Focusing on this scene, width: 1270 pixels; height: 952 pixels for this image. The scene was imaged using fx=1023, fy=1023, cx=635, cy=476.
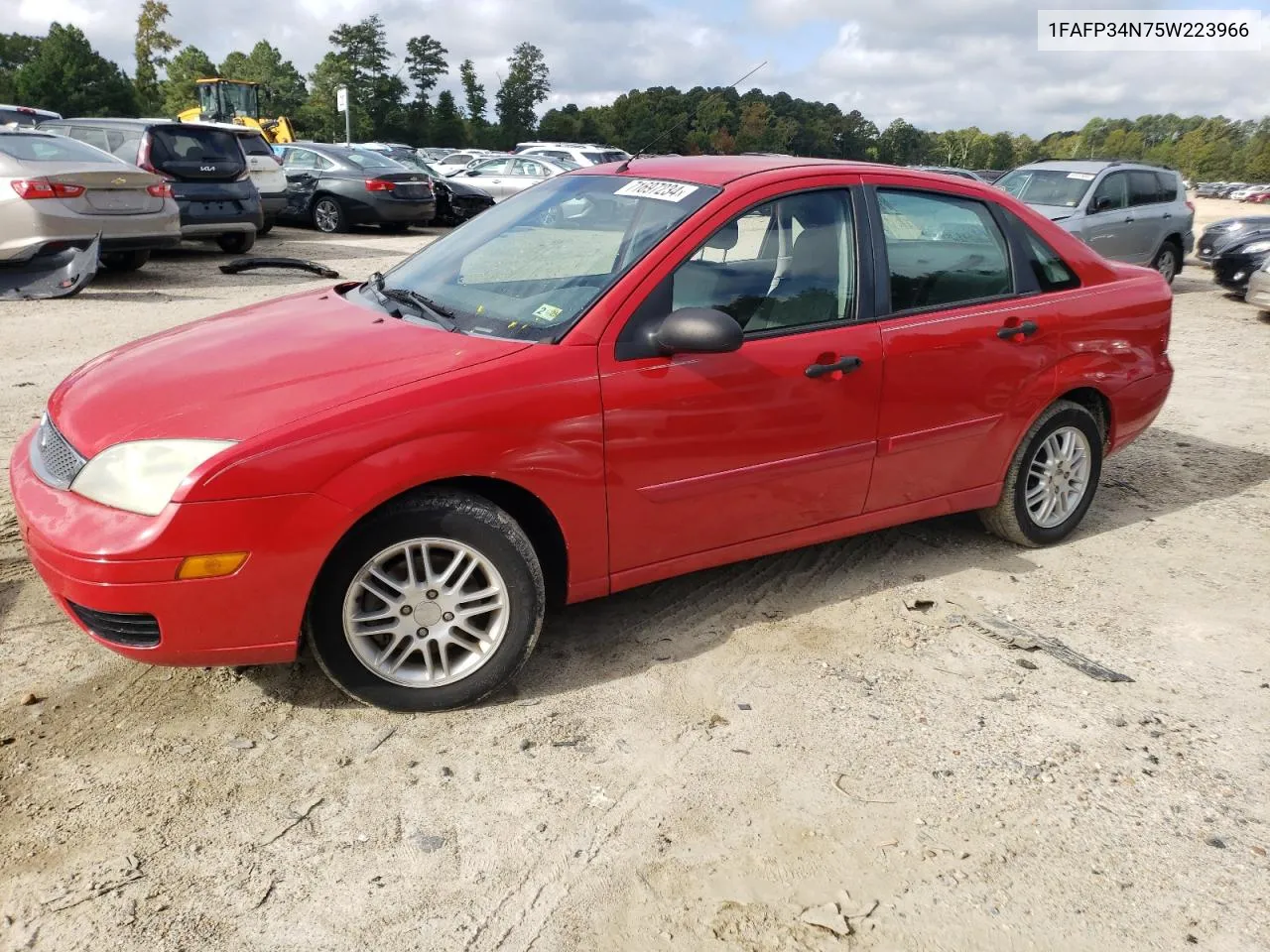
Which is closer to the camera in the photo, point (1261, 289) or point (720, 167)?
point (720, 167)

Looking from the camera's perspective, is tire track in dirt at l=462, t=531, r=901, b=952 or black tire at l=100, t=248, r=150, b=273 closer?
tire track in dirt at l=462, t=531, r=901, b=952

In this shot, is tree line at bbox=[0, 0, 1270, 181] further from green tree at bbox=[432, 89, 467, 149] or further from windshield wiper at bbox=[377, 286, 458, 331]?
windshield wiper at bbox=[377, 286, 458, 331]

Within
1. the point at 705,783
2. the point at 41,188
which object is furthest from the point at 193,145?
the point at 705,783

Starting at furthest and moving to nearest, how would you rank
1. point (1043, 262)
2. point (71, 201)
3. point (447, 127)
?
1. point (447, 127)
2. point (71, 201)
3. point (1043, 262)

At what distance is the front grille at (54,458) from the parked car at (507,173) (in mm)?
17381

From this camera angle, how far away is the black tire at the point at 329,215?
54.6 feet

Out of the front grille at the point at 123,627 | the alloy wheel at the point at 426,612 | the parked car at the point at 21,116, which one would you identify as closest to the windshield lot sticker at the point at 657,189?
the alloy wheel at the point at 426,612

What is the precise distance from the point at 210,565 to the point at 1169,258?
14962 millimetres

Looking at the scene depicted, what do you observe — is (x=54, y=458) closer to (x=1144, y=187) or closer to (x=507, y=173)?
(x=1144, y=187)

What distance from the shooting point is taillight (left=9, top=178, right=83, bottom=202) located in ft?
30.5

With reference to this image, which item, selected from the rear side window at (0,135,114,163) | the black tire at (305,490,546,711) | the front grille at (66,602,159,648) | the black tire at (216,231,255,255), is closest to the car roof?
the black tire at (305,490,546,711)

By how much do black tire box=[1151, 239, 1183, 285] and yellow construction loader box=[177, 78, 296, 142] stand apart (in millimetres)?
27741

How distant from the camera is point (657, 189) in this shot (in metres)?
3.80

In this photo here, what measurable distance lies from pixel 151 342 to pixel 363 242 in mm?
12615
